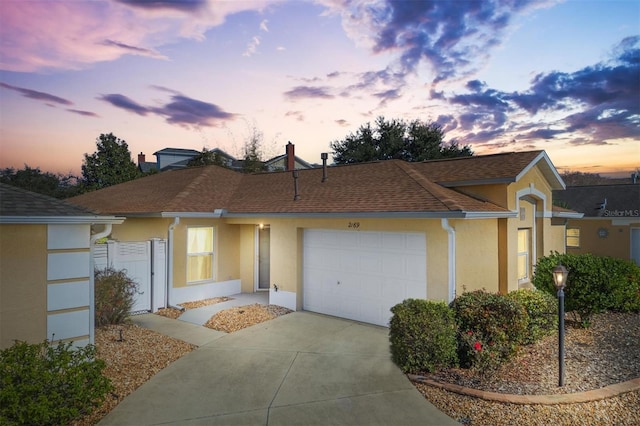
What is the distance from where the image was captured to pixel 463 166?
11570 mm

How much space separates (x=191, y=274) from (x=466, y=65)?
39.9ft

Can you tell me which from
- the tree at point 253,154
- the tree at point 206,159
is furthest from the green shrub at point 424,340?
the tree at point 253,154

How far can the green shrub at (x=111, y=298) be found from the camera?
841cm

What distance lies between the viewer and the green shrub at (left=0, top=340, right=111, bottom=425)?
13.4ft

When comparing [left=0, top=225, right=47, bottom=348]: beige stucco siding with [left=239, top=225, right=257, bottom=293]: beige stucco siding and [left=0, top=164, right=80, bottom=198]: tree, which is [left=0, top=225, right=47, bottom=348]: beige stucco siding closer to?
[left=239, top=225, right=257, bottom=293]: beige stucco siding

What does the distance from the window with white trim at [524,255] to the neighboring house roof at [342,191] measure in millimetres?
2100

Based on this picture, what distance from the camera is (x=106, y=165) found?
2655 cm

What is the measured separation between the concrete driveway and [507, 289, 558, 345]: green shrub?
3079mm

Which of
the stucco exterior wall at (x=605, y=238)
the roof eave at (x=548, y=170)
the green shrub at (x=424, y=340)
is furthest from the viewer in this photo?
the stucco exterior wall at (x=605, y=238)

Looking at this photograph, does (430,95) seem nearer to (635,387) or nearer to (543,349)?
(543,349)

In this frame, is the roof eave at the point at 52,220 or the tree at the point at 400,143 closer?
the roof eave at the point at 52,220

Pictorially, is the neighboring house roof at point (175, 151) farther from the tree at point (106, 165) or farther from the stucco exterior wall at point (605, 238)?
the stucco exterior wall at point (605, 238)

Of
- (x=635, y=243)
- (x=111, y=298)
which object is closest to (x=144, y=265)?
(x=111, y=298)

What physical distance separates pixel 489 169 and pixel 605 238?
53.5 feet
